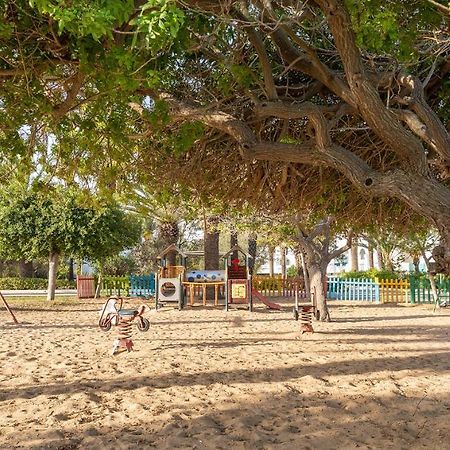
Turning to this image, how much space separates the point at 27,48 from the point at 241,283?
49.3 ft

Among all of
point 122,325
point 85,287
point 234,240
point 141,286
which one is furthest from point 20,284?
point 122,325

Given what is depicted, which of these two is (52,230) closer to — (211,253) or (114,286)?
(114,286)

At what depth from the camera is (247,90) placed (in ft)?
16.4

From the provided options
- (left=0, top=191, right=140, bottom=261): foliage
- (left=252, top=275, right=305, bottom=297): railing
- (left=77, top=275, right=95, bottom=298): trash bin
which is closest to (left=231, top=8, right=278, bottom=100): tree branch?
(left=0, top=191, right=140, bottom=261): foliage

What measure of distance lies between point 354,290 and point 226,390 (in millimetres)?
19768

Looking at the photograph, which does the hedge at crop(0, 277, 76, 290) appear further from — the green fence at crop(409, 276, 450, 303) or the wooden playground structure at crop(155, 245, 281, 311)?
the green fence at crop(409, 276, 450, 303)

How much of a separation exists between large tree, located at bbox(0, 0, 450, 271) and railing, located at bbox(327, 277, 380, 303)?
1820 cm

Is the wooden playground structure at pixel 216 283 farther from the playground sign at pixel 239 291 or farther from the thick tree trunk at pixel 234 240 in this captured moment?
the thick tree trunk at pixel 234 240

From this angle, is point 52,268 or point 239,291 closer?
point 239,291

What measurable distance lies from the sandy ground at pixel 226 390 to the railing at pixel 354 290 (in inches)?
470

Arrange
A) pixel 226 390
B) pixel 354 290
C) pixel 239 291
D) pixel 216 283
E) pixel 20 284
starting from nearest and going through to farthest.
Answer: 1. pixel 226 390
2. pixel 239 291
3. pixel 216 283
4. pixel 354 290
5. pixel 20 284

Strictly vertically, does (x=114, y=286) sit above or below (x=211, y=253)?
below

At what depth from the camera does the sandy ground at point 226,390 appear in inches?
191

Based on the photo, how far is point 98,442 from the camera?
15.3 ft
